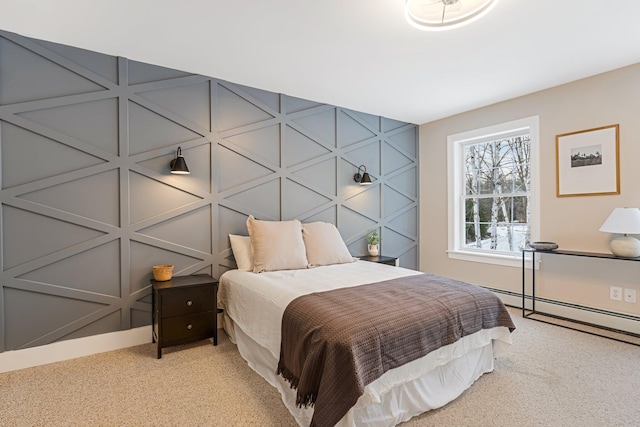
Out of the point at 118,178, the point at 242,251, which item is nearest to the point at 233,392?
the point at 242,251

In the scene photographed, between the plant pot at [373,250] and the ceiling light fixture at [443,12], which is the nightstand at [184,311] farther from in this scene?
the ceiling light fixture at [443,12]

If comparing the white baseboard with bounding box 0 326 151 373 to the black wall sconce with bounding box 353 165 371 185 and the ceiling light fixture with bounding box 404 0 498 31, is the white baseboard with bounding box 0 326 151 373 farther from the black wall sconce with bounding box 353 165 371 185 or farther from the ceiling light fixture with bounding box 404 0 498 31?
the ceiling light fixture with bounding box 404 0 498 31

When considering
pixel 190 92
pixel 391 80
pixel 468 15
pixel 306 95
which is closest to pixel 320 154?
pixel 306 95

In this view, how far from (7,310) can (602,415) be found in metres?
3.89

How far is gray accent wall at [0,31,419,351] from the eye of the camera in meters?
2.30

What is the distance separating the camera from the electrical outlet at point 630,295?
9.32 ft

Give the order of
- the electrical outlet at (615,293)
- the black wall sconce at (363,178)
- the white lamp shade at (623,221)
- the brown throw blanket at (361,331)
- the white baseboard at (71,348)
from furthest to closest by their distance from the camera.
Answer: the black wall sconce at (363,178) → the electrical outlet at (615,293) → the white lamp shade at (623,221) → the white baseboard at (71,348) → the brown throw blanket at (361,331)

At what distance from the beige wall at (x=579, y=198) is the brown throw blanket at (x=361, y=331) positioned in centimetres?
170

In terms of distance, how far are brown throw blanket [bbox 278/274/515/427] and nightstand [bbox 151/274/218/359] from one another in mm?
1015

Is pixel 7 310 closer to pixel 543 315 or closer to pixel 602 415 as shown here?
pixel 602 415

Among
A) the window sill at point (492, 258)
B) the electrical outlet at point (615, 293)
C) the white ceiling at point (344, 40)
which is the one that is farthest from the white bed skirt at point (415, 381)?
the white ceiling at point (344, 40)

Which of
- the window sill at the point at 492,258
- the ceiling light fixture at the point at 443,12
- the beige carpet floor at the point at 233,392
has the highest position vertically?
the ceiling light fixture at the point at 443,12

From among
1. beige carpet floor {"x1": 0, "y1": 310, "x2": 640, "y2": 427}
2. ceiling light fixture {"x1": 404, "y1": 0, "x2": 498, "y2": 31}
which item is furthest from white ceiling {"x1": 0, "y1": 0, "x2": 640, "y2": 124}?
beige carpet floor {"x1": 0, "y1": 310, "x2": 640, "y2": 427}

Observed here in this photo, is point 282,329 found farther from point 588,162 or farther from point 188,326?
point 588,162
